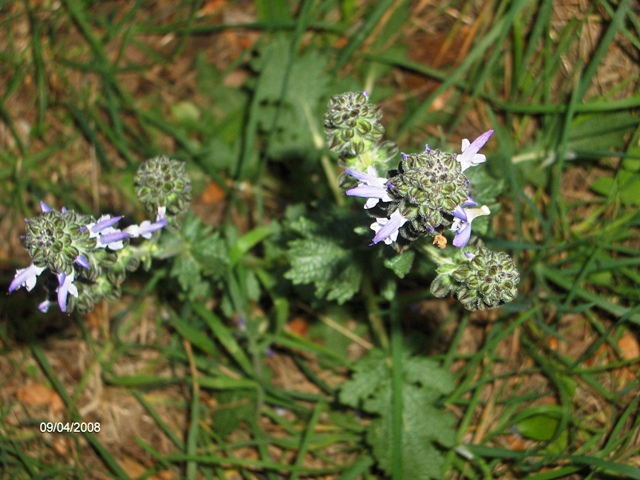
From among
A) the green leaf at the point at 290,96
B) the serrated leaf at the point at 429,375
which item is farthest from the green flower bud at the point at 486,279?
the green leaf at the point at 290,96

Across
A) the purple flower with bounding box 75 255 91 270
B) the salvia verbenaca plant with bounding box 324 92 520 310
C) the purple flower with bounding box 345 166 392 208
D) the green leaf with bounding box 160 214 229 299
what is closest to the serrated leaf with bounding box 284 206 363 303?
the green leaf with bounding box 160 214 229 299

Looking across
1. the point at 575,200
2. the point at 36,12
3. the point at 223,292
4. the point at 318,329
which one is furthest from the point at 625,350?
the point at 36,12

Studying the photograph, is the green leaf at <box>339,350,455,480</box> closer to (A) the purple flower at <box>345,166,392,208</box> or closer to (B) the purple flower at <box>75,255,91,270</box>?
(A) the purple flower at <box>345,166,392,208</box>

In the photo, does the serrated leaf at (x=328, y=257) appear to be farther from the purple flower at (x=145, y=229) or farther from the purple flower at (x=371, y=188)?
the purple flower at (x=371, y=188)

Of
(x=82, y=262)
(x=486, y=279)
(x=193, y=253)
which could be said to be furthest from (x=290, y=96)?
(x=486, y=279)

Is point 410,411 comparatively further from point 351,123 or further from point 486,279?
point 351,123

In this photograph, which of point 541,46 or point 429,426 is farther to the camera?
point 541,46

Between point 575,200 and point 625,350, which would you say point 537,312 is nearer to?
point 625,350
